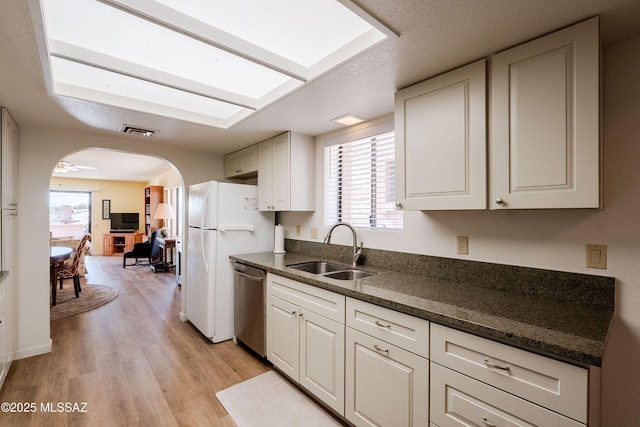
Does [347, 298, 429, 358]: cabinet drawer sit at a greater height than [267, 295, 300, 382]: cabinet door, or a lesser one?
greater

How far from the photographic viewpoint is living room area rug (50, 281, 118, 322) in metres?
3.99

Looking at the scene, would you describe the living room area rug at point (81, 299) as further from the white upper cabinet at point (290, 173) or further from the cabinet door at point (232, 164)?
the white upper cabinet at point (290, 173)

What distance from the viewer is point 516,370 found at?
1.12 meters

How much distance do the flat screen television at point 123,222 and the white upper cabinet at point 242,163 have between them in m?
7.37

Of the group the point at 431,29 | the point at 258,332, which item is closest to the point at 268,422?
the point at 258,332

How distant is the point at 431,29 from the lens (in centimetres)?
134

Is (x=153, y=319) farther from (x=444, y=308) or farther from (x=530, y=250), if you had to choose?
(x=530, y=250)

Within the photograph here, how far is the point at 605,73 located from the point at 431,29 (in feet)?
2.90

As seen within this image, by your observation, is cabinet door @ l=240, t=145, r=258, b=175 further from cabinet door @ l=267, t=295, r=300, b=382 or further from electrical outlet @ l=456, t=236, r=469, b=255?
electrical outlet @ l=456, t=236, r=469, b=255

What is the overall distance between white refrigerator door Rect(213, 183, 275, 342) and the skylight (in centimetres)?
111

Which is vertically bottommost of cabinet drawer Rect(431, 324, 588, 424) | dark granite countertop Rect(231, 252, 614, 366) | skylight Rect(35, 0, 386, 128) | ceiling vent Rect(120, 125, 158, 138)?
cabinet drawer Rect(431, 324, 588, 424)

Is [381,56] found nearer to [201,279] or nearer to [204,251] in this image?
[204,251]

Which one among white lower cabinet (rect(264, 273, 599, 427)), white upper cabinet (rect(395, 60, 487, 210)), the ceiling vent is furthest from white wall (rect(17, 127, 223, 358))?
white upper cabinet (rect(395, 60, 487, 210))

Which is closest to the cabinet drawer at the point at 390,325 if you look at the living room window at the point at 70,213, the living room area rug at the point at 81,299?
the living room area rug at the point at 81,299
